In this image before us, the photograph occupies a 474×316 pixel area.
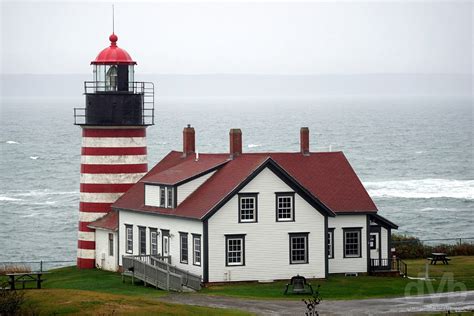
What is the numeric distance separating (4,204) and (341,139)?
8309 centimetres

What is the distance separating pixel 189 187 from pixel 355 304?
9.92 metres

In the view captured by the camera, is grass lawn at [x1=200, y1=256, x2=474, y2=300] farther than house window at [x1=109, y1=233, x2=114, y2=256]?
No

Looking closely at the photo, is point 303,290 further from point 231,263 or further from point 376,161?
point 376,161

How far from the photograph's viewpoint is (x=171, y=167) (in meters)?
51.5

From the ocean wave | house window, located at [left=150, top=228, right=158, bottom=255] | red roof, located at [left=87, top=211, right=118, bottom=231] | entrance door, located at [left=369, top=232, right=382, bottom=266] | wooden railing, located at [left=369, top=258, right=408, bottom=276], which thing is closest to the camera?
house window, located at [left=150, top=228, right=158, bottom=255]

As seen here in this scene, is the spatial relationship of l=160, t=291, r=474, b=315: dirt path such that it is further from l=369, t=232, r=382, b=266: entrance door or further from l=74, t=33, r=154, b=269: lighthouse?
l=74, t=33, r=154, b=269: lighthouse

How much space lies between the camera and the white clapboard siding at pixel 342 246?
48.0 m

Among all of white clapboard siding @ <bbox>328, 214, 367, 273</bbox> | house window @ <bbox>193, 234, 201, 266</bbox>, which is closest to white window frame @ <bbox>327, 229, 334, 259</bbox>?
white clapboard siding @ <bbox>328, 214, 367, 273</bbox>

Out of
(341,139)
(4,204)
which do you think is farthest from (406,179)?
(341,139)

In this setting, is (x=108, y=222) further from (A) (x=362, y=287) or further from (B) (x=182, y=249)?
(A) (x=362, y=287)

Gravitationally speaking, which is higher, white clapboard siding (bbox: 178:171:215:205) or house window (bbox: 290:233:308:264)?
white clapboard siding (bbox: 178:171:215:205)

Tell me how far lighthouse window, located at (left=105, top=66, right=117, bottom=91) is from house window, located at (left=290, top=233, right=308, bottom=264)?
12241 millimetres

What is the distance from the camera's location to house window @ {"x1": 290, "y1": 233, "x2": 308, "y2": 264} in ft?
151

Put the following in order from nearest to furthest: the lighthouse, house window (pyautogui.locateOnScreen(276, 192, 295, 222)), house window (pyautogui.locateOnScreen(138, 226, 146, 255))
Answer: house window (pyautogui.locateOnScreen(276, 192, 295, 222))
house window (pyautogui.locateOnScreen(138, 226, 146, 255))
the lighthouse
